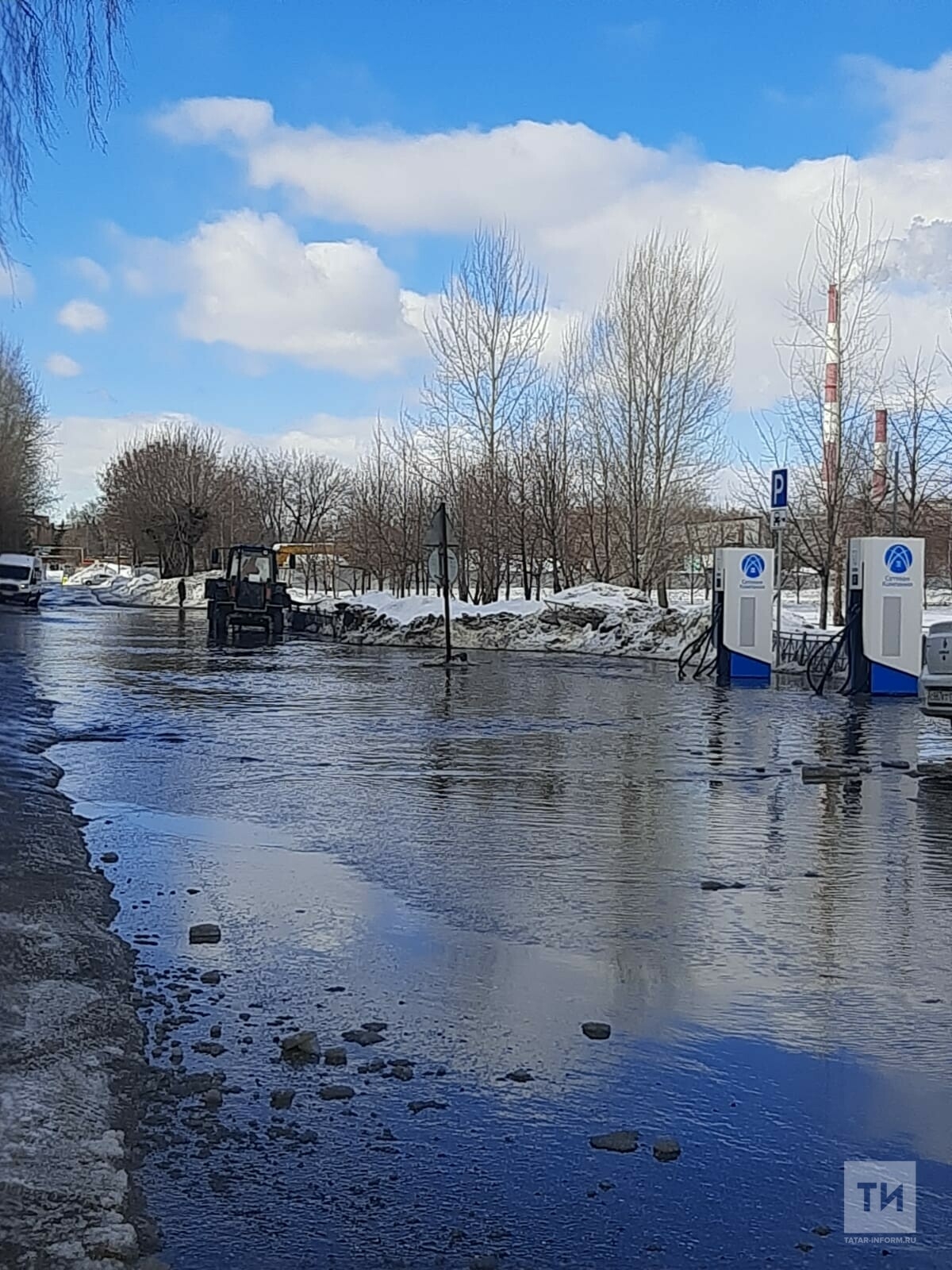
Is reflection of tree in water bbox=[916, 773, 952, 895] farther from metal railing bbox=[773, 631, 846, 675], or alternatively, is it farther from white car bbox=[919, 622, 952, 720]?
metal railing bbox=[773, 631, 846, 675]

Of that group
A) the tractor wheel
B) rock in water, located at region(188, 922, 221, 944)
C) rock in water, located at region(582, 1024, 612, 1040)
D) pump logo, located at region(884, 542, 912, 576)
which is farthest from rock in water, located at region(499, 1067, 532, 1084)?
the tractor wheel

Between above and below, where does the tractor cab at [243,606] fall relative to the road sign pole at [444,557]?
below

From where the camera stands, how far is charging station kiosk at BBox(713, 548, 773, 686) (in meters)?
22.8

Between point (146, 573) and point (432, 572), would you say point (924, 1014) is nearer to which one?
point (432, 572)

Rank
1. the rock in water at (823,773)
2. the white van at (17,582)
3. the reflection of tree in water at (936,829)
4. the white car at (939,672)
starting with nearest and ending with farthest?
the reflection of tree in water at (936,829)
the rock in water at (823,773)
the white car at (939,672)
the white van at (17,582)

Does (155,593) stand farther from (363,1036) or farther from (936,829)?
(363,1036)

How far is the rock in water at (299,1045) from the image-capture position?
488 centimetres

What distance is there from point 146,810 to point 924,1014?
626 centimetres

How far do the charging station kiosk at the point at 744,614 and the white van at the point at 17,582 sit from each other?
39.4 meters

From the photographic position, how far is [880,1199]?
12.4 feet

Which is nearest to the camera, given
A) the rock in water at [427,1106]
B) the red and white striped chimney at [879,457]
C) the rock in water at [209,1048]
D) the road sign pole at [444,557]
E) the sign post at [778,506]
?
the rock in water at [427,1106]

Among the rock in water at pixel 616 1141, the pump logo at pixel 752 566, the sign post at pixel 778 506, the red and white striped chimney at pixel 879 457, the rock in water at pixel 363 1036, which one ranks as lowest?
the rock in water at pixel 616 1141

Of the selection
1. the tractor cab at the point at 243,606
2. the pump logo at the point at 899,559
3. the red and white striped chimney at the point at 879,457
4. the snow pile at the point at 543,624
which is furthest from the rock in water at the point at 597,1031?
the tractor cab at the point at 243,606

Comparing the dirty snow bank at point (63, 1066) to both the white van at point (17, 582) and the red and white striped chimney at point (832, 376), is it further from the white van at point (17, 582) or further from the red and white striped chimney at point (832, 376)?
the white van at point (17, 582)
